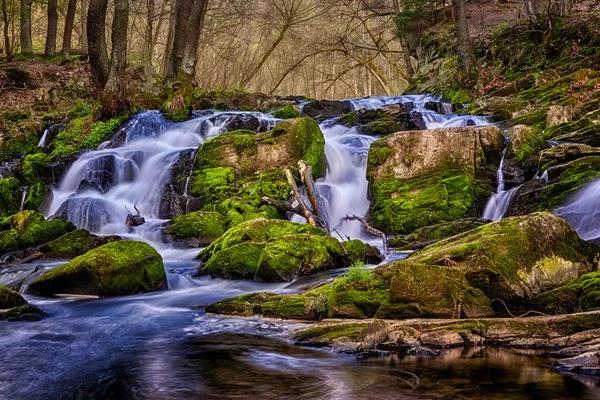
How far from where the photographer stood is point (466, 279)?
5.86 metres

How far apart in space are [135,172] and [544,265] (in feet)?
36.4

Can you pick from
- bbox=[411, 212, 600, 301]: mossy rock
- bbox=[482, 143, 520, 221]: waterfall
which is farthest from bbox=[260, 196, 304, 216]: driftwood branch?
bbox=[411, 212, 600, 301]: mossy rock

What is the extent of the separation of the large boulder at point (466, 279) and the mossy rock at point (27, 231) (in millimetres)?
6128

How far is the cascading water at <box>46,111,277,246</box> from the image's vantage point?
12914 millimetres

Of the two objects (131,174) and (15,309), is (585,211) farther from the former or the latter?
(131,174)

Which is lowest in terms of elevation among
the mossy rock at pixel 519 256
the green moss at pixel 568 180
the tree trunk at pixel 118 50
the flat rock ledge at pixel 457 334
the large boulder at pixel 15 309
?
the large boulder at pixel 15 309

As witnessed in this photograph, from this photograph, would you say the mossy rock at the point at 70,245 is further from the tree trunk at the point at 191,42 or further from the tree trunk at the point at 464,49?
the tree trunk at the point at 464,49

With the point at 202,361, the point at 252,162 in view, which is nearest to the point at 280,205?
the point at 252,162

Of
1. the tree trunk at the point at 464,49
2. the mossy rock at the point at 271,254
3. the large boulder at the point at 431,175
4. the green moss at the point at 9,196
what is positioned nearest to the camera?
the mossy rock at the point at 271,254

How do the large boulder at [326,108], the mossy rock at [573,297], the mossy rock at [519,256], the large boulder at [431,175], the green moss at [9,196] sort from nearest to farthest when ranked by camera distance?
the mossy rock at [573,297] < the mossy rock at [519,256] < the large boulder at [431,175] < the green moss at [9,196] < the large boulder at [326,108]

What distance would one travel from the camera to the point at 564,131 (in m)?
12.3

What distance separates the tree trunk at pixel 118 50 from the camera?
16812mm

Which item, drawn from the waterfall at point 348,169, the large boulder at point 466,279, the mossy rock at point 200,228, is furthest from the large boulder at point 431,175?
the large boulder at point 466,279

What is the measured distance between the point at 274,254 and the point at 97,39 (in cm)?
1191
